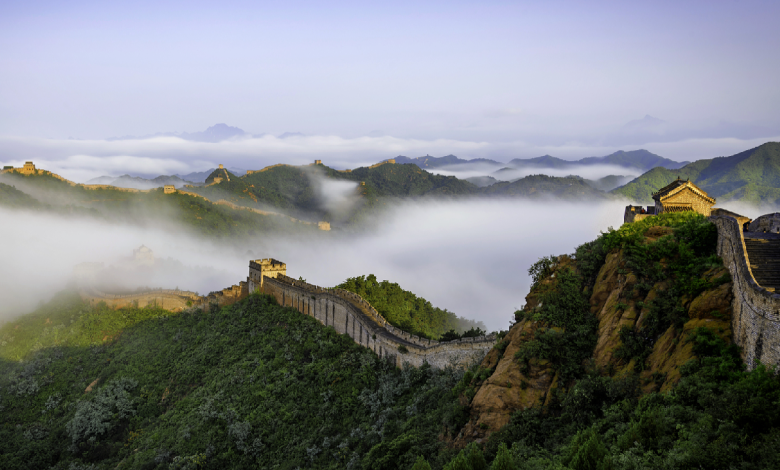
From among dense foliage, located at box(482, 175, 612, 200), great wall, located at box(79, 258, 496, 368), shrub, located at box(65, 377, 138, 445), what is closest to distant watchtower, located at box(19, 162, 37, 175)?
great wall, located at box(79, 258, 496, 368)

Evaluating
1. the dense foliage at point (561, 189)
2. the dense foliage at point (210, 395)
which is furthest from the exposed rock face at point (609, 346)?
the dense foliage at point (561, 189)

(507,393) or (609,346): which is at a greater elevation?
(609,346)

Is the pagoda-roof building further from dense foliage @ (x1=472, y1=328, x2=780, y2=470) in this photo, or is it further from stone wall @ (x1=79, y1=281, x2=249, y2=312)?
stone wall @ (x1=79, y1=281, x2=249, y2=312)

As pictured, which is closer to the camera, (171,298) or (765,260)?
(765,260)

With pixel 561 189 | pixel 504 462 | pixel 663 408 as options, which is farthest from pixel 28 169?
pixel 561 189

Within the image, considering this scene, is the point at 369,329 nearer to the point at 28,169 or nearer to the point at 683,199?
the point at 683,199

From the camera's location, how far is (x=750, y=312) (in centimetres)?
1172

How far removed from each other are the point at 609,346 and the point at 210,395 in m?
28.5

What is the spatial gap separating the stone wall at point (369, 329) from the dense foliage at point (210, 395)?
27.8 inches

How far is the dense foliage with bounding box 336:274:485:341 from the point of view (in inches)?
1731

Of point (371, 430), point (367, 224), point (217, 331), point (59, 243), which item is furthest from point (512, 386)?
point (367, 224)

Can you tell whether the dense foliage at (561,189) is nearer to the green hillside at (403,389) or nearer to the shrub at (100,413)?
the green hillside at (403,389)

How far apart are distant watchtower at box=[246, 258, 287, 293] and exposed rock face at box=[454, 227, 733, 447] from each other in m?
30.6

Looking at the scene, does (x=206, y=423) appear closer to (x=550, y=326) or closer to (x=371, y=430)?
(x=371, y=430)
